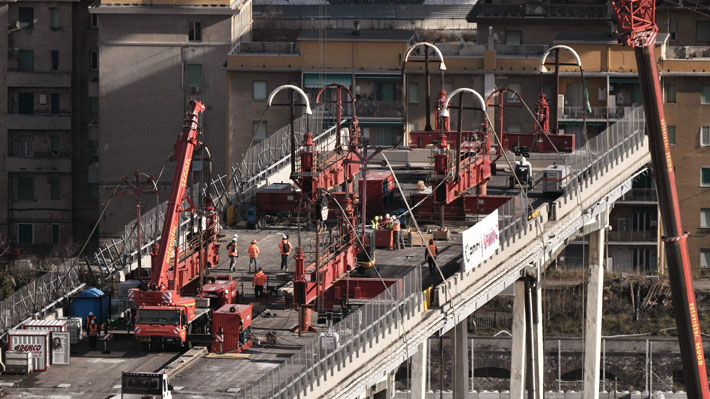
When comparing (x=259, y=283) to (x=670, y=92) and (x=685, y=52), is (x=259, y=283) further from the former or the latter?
(x=685, y=52)

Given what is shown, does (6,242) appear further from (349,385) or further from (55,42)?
(349,385)

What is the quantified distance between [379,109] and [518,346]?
4580 centimetres

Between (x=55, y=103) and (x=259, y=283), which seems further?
(x=55, y=103)

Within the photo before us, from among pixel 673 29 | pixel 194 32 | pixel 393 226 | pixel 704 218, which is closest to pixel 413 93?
pixel 194 32

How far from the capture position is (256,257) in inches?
4417

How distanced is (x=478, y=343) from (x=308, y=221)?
28764 millimetres

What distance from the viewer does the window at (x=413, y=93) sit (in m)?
163

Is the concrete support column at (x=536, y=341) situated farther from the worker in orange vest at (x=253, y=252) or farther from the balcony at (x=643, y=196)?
the balcony at (x=643, y=196)

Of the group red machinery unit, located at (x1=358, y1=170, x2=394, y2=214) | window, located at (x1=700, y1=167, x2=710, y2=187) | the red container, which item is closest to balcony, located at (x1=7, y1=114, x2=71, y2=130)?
window, located at (x1=700, y1=167, x2=710, y2=187)

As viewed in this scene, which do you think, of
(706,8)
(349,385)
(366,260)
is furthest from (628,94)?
(349,385)

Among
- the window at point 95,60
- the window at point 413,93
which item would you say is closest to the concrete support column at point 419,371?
the window at point 413,93

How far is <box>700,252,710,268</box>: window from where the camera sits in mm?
161750

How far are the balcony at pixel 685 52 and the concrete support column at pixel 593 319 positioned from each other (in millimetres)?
37741

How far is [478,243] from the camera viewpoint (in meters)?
105
